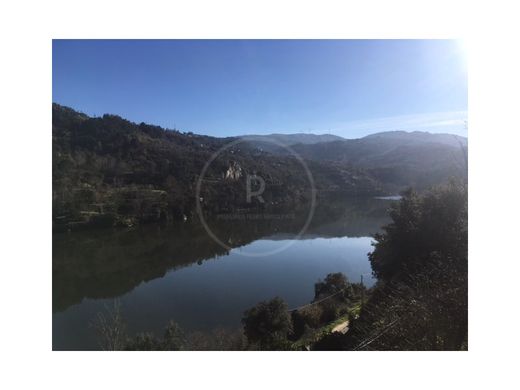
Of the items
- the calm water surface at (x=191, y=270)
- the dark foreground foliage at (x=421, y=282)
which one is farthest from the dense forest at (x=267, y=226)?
the calm water surface at (x=191, y=270)

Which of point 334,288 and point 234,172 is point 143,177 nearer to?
point 234,172

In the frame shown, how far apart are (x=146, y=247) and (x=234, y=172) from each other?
6.20 meters

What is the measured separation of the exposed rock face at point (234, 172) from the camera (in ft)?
63.9

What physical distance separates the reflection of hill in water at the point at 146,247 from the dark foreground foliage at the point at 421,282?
26.3 feet

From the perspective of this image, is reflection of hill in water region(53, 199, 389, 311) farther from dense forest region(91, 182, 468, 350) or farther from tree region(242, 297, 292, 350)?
tree region(242, 297, 292, 350)

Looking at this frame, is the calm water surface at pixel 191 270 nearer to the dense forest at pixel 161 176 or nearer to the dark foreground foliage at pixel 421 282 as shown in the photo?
the dense forest at pixel 161 176

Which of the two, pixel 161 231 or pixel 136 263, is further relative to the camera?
pixel 161 231

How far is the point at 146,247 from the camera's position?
1675cm

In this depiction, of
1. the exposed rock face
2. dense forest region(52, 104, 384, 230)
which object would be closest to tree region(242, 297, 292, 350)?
dense forest region(52, 104, 384, 230)

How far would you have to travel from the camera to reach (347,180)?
34000 mm

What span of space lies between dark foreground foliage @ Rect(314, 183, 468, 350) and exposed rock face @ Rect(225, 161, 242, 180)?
38.6 feet

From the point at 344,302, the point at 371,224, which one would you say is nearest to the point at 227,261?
the point at 344,302

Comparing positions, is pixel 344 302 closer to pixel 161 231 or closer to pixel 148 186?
pixel 161 231
